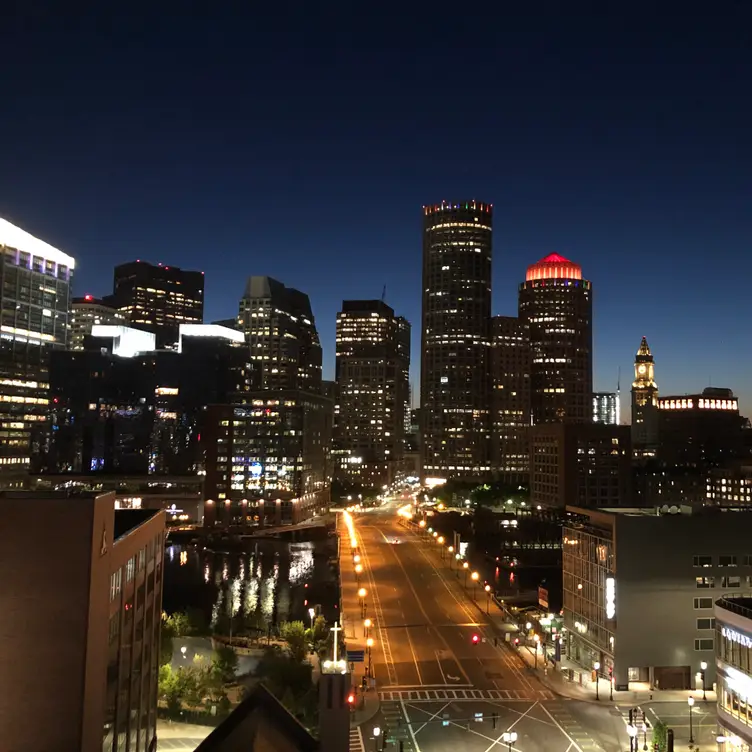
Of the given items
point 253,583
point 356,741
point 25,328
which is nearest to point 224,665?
point 356,741

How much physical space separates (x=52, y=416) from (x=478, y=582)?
145895 mm

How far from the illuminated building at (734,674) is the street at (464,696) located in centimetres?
372

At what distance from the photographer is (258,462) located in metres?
161

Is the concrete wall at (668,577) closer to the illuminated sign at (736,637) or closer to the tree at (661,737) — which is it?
the illuminated sign at (736,637)

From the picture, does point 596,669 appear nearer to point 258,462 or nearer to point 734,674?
point 734,674

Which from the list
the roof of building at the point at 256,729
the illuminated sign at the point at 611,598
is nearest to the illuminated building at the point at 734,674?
the illuminated sign at the point at 611,598

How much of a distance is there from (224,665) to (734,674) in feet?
91.9

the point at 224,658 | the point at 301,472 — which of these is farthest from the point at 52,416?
the point at 224,658

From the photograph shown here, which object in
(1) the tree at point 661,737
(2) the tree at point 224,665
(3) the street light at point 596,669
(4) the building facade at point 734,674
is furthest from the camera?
(2) the tree at point 224,665

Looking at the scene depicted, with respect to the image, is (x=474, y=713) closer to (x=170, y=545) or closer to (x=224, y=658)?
(x=224, y=658)

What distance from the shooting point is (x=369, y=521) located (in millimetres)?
163000

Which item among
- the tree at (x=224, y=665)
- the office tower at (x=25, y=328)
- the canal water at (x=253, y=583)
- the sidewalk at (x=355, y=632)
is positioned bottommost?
the canal water at (x=253, y=583)

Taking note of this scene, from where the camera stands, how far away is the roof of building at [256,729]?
23844mm

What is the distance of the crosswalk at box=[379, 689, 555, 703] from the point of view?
139 ft
